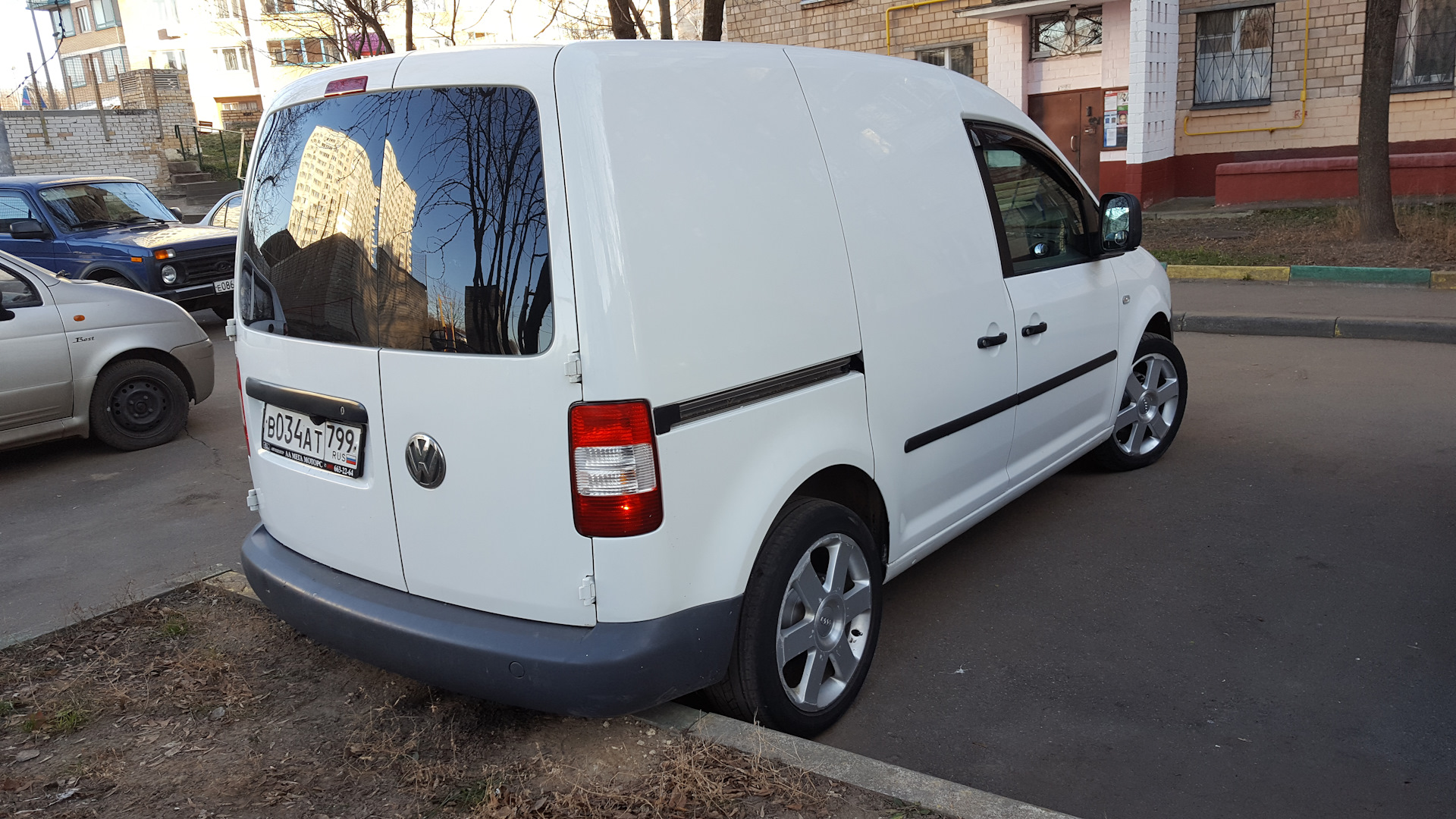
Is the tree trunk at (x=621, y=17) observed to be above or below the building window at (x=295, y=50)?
below

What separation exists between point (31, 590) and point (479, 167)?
3.52 metres

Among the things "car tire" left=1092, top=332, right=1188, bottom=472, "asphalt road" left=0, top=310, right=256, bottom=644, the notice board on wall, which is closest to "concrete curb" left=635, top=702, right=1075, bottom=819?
"asphalt road" left=0, top=310, right=256, bottom=644

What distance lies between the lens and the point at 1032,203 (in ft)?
14.3

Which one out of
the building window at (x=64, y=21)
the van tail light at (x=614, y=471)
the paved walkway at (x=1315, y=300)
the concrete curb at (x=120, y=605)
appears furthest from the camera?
the building window at (x=64, y=21)

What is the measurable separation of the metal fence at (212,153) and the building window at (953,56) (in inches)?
714

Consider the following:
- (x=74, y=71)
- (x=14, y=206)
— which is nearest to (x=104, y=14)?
(x=74, y=71)

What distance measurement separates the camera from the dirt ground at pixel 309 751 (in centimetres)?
272

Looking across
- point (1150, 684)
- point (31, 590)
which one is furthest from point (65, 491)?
point (1150, 684)

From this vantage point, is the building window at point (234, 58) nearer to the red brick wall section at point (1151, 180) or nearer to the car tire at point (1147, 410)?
the red brick wall section at point (1151, 180)

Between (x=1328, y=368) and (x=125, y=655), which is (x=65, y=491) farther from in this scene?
(x=1328, y=368)

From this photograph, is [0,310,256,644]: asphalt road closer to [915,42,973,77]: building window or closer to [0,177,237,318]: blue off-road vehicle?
[0,177,237,318]: blue off-road vehicle

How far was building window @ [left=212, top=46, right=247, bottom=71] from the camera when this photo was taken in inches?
1848

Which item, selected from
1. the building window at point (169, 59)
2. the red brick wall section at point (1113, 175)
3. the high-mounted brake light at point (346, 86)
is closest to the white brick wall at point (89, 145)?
the red brick wall section at point (1113, 175)

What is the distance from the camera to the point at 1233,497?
5102mm
